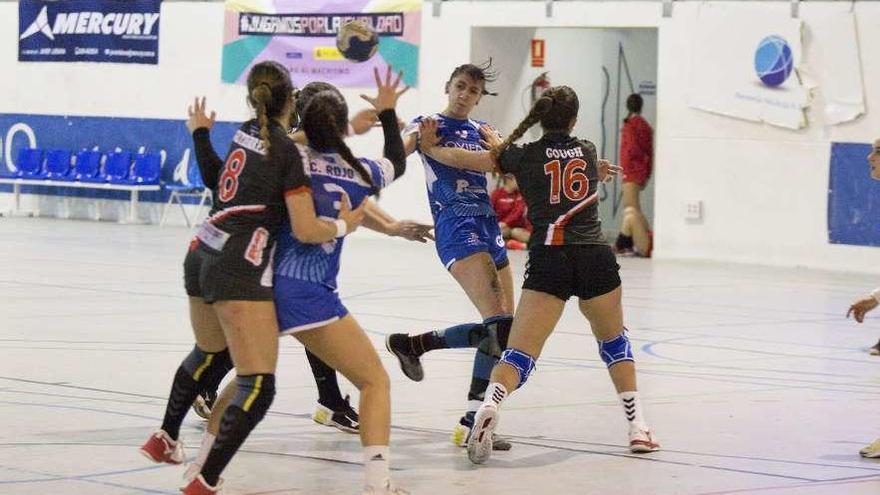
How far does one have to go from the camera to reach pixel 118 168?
25.7m

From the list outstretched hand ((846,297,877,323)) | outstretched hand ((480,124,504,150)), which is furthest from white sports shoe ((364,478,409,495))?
outstretched hand ((846,297,877,323))

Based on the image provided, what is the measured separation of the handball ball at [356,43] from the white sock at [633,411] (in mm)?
16162

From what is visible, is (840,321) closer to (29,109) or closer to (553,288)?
(553,288)

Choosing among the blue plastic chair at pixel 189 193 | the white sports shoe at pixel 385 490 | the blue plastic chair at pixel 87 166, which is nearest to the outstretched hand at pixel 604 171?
the white sports shoe at pixel 385 490

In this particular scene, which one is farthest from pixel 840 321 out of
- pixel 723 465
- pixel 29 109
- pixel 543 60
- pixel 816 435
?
pixel 29 109

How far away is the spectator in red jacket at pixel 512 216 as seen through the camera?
22.3 m

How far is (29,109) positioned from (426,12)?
297 inches

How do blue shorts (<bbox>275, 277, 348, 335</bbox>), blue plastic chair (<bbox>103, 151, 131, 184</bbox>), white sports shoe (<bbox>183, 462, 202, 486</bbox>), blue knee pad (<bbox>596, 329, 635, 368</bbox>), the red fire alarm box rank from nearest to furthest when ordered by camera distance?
blue shorts (<bbox>275, 277, 348, 335</bbox>), white sports shoe (<bbox>183, 462, 202, 486</bbox>), blue knee pad (<bbox>596, 329, 635, 368</bbox>), the red fire alarm box, blue plastic chair (<bbox>103, 151, 131, 184</bbox>)

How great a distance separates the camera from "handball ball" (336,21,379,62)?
77.4 feet

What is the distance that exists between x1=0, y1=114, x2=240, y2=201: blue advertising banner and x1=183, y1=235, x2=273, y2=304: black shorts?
61.6ft

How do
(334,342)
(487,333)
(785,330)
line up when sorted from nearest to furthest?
(334,342), (487,333), (785,330)

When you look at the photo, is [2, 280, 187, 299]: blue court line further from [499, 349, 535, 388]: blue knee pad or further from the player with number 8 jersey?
the player with number 8 jersey

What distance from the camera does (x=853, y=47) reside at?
19.9 m

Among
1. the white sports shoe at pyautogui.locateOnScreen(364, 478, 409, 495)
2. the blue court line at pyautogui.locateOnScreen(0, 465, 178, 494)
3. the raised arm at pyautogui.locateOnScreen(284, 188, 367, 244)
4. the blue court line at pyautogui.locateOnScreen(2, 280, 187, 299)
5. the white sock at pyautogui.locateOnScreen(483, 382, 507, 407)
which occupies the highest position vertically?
the raised arm at pyautogui.locateOnScreen(284, 188, 367, 244)
